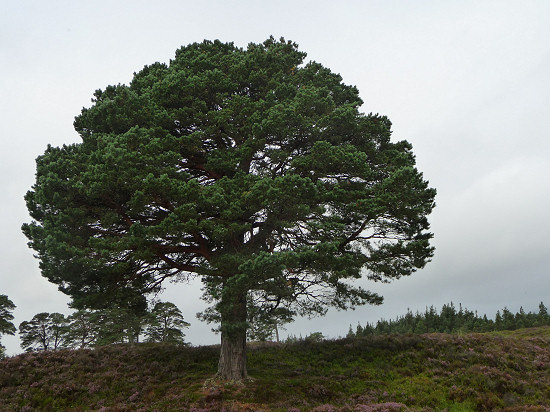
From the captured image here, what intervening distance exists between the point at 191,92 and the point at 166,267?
28.2 ft

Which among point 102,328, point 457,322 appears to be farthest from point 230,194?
point 457,322

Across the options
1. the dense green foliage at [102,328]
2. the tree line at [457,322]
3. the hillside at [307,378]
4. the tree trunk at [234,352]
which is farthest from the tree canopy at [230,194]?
the tree line at [457,322]

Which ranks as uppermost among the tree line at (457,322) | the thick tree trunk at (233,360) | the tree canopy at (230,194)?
the tree canopy at (230,194)

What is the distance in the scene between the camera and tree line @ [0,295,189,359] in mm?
41250

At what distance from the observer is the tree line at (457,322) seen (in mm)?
72750

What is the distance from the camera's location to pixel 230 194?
14430mm

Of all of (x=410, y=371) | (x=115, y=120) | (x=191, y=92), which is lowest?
(x=410, y=371)

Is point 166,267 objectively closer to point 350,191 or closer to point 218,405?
point 218,405

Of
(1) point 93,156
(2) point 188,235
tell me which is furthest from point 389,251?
(1) point 93,156

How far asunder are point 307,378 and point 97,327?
3659 centimetres

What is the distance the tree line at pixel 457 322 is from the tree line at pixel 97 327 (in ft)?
132

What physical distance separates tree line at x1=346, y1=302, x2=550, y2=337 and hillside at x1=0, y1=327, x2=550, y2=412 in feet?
165

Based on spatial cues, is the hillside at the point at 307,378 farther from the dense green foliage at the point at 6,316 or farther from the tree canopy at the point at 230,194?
the dense green foliage at the point at 6,316

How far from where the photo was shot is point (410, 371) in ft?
55.4
